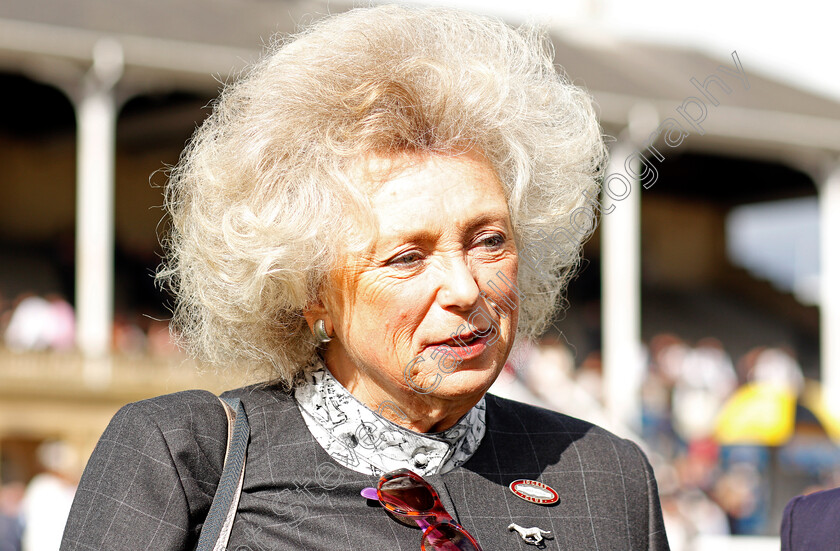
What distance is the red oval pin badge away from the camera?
2086 mm

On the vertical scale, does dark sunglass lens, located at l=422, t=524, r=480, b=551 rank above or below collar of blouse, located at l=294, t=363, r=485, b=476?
below

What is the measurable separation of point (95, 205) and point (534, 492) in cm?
1033

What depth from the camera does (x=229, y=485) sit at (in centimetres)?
191

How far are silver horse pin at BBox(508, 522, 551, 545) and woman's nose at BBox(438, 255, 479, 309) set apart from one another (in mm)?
476

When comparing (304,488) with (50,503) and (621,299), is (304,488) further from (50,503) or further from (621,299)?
(621,299)

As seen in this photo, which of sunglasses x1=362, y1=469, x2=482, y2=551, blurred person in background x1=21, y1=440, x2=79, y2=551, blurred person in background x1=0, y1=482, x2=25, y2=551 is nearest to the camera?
sunglasses x1=362, y1=469, x2=482, y2=551

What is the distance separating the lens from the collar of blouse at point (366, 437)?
201cm

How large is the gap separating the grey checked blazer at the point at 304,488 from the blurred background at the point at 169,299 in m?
3.72

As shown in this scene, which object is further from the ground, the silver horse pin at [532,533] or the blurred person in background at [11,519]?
the silver horse pin at [532,533]

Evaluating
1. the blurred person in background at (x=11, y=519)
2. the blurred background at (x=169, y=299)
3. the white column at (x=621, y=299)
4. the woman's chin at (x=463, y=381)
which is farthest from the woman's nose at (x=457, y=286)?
the white column at (x=621, y=299)

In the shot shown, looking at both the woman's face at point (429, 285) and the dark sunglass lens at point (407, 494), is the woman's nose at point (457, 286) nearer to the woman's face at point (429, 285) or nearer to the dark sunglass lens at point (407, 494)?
the woman's face at point (429, 285)

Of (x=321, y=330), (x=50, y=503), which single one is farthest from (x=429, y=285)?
(x=50, y=503)

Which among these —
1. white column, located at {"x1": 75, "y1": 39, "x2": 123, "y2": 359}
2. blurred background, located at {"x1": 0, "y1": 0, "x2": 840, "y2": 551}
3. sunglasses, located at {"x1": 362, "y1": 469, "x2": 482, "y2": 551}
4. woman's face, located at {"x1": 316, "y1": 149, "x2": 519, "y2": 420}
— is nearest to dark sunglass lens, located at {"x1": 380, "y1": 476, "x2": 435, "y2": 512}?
sunglasses, located at {"x1": 362, "y1": 469, "x2": 482, "y2": 551}

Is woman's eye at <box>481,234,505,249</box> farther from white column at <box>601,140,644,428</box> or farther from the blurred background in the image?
white column at <box>601,140,644,428</box>
